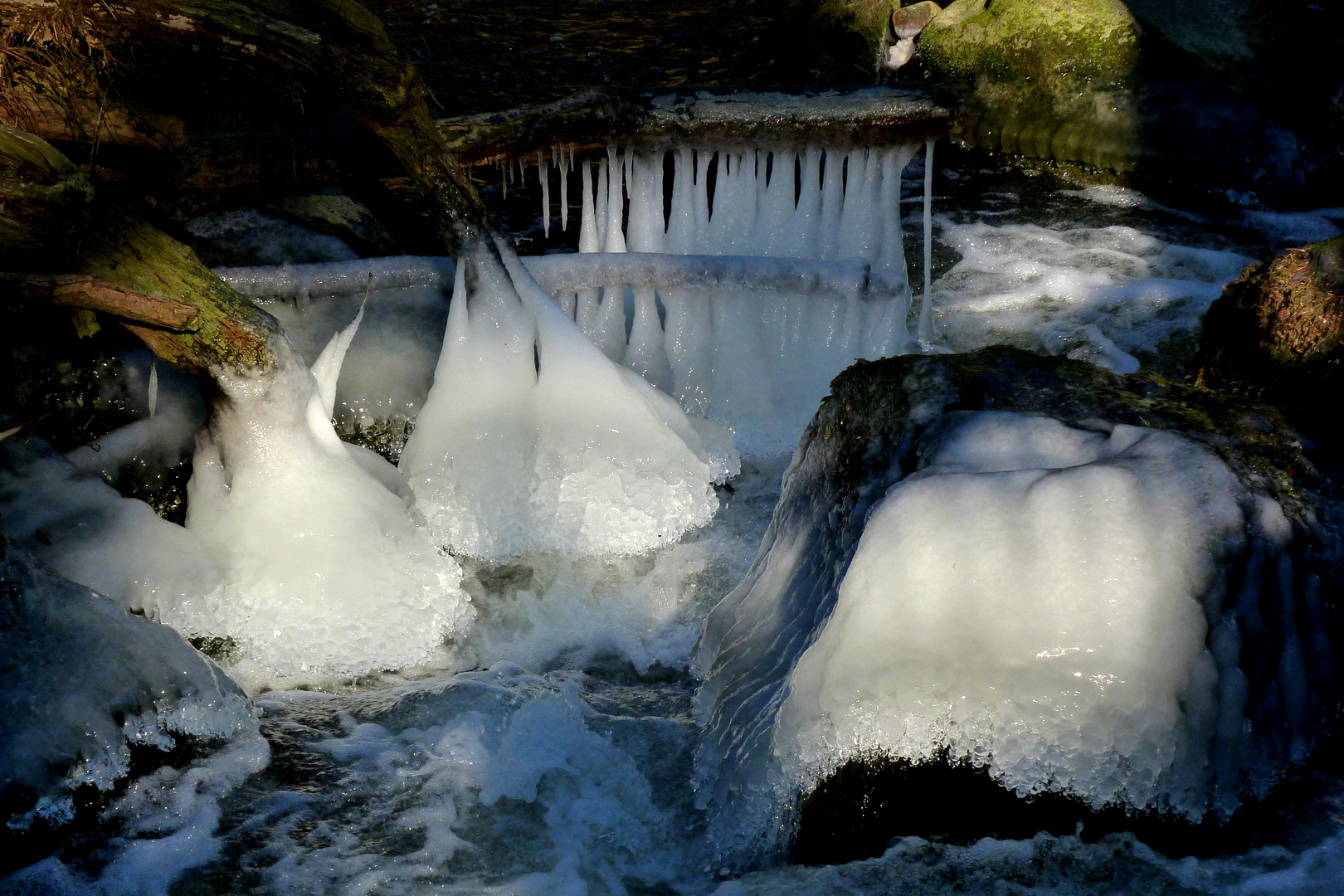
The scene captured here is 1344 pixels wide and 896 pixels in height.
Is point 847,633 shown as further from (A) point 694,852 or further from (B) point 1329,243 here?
(B) point 1329,243

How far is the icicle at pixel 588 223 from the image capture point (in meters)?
5.83

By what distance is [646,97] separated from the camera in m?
5.77

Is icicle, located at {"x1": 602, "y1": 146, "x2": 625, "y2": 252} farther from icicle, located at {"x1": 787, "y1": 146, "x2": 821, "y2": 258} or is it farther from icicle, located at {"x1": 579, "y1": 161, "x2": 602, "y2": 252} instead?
icicle, located at {"x1": 787, "y1": 146, "x2": 821, "y2": 258}

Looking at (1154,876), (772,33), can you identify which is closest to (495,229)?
(1154,876)

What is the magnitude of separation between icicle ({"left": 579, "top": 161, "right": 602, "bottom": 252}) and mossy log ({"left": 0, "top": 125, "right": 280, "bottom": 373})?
8.14 ft

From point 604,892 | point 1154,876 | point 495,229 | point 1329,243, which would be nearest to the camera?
point 1154,876

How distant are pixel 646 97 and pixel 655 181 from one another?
43 cm

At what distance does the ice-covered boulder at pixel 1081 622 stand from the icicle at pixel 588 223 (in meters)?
3.56

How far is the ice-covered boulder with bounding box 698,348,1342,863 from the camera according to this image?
7.45ft

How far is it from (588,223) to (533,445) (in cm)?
198

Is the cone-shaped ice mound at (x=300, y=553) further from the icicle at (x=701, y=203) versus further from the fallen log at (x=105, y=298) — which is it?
the icicle at (x=701, y=203)

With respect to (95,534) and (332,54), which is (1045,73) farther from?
(95,534)

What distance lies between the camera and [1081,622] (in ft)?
7.54

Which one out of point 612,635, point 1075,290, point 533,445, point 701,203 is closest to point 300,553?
point 533,445
